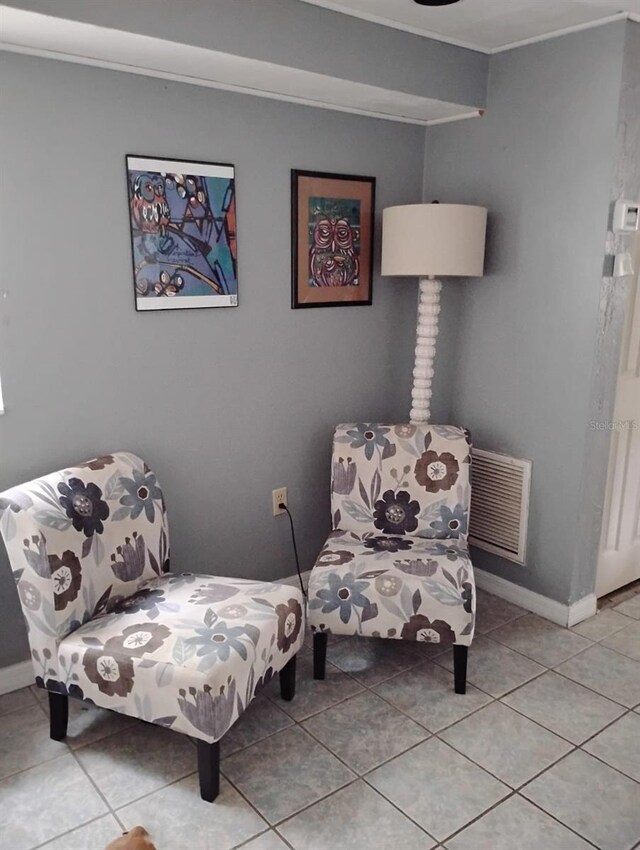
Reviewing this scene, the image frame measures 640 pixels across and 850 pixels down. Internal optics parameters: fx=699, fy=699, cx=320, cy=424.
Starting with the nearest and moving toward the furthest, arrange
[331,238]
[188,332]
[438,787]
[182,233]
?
[438,787] → [182,233] → [188,332] → [331,238]

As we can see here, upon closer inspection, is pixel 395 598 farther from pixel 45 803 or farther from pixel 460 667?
pixel 45 803

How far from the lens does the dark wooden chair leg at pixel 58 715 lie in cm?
205

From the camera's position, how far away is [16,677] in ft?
7.63

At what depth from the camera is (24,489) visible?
6.49ft

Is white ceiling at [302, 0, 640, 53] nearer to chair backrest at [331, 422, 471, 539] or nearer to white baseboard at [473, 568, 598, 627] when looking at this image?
chair backrest at [331, 422, 471, 539]

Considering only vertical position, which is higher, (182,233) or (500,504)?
(182,233)

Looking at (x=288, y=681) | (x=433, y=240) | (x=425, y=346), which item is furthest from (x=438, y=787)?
(x=433, y=240)

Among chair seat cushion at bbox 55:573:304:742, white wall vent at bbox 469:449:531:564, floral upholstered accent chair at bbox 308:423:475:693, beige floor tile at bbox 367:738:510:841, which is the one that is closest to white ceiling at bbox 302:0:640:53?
floral upholstered accent chair at bbox 308:423:475:693

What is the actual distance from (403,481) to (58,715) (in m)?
1.41

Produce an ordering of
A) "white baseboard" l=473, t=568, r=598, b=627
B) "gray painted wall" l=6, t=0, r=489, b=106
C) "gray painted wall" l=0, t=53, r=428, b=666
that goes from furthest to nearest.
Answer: "white baseboard" l=473, t=568, r=598, b=627 → "gray painted wall" l=0, t=53, r=428, b=666 → "gray painted wall" l=6, t=0, r=489, b=106

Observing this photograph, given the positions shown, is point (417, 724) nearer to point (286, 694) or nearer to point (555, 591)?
point (286, 694)

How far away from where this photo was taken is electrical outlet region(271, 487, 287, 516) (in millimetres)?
2848

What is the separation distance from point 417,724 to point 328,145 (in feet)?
6.92

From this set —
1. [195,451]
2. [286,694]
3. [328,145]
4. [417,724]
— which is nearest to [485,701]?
[417,724]
